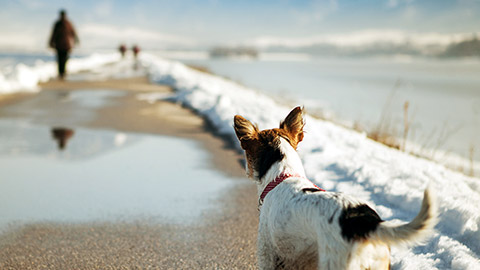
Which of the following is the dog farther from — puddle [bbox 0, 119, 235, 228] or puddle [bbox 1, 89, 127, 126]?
puddle [bbox 1, 89, 127, 126]

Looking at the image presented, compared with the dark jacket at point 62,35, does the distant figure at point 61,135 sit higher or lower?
lower

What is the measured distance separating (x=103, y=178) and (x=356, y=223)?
4722 mm

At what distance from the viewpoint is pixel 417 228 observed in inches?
70.3

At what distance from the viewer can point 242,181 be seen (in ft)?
18.9

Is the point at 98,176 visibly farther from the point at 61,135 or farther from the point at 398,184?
the point at 398,184

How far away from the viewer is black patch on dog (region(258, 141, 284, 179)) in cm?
276

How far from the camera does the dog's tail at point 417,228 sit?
1.77 m

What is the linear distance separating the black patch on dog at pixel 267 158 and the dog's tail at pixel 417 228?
107 centimetres

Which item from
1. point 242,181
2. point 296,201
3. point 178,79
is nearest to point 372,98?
point 178,79

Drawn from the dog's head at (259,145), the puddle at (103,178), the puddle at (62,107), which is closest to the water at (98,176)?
the puddle at (103,178)

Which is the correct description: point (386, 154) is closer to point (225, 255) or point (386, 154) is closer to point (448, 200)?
point (448, 200)

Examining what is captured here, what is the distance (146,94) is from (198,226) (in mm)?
12557

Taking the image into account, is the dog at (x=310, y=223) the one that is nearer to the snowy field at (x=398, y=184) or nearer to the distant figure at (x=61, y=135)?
the snowy field at (x=398, y=184)

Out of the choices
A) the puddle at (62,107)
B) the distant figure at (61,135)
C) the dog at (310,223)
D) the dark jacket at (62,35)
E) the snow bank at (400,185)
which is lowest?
the distant figure at (61,135)
